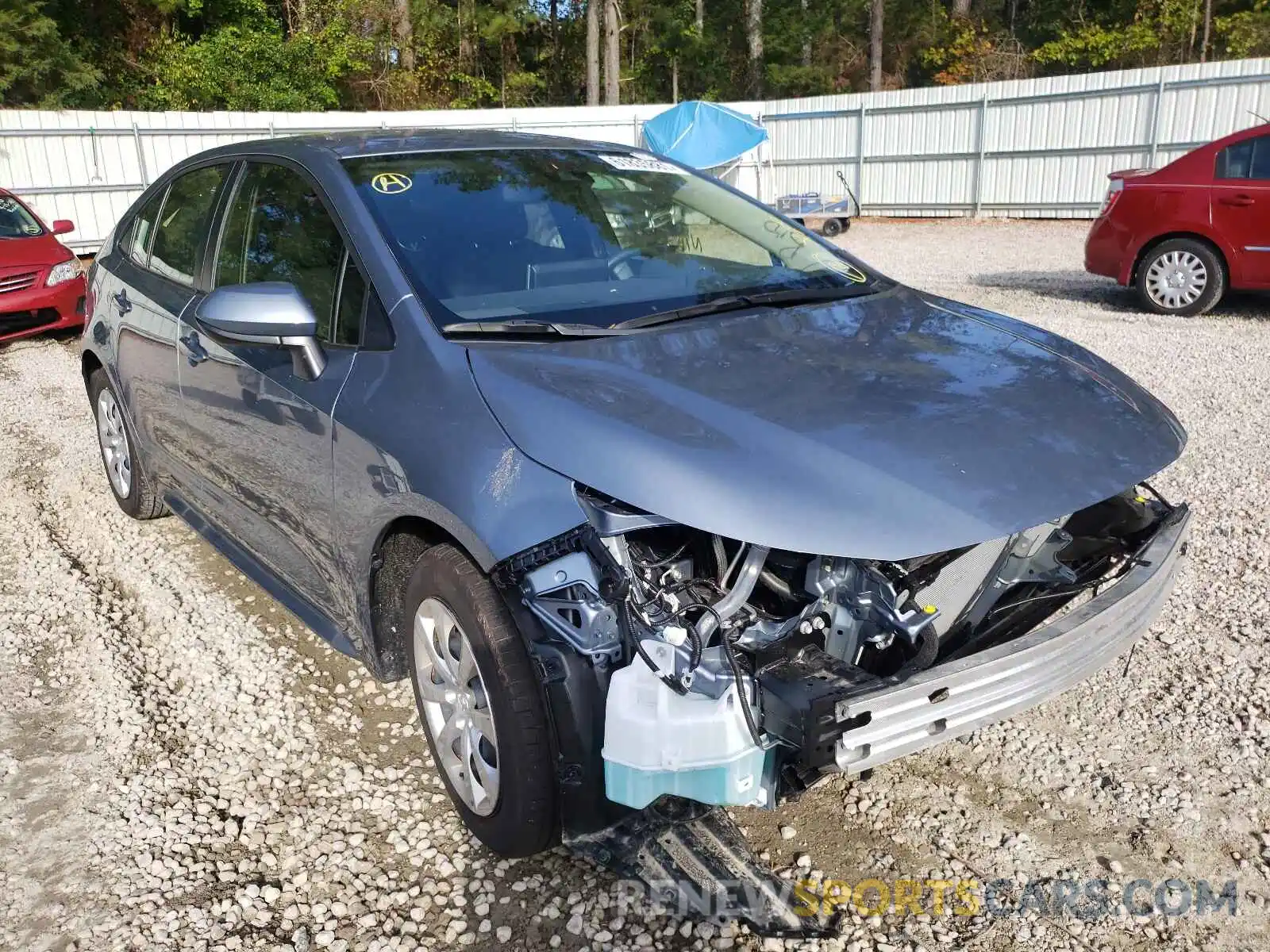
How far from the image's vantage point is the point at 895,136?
72.1 ft

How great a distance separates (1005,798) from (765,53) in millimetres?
41816

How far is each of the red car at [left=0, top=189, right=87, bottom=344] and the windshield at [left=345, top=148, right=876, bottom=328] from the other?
8099 millimetres

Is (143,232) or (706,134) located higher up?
(143,232)

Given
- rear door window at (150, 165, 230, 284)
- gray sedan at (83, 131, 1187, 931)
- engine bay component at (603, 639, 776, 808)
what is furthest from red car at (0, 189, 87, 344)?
engine bay component at (603, 639, 776, 808)

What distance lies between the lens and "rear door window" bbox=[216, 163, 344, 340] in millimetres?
3076

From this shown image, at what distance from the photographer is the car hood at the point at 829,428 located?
216 centimetres

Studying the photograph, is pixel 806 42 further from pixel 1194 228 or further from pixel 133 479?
pixel 133 479

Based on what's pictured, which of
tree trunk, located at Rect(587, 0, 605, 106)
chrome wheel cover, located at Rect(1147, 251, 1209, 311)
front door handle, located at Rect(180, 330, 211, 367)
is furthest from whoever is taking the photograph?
tree trunk, located at Rect(587, 0, 605, 106)

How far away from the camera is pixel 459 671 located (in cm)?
259

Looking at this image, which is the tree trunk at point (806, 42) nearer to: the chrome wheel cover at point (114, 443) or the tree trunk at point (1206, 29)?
the tree trunk at point (1206, 29)

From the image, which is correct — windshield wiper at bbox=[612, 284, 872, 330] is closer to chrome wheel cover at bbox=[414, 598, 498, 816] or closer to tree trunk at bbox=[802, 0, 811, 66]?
chrome wheel cover at bbox=[414, 598, 498, 816]

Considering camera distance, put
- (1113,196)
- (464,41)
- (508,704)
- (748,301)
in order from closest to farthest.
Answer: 1. (508,704)
2. (748,301)
3. (1113,196)
4. (464,41)

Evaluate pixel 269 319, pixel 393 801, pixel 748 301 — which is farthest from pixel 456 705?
pixel 748 301

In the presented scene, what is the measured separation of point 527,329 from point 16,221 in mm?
10020
